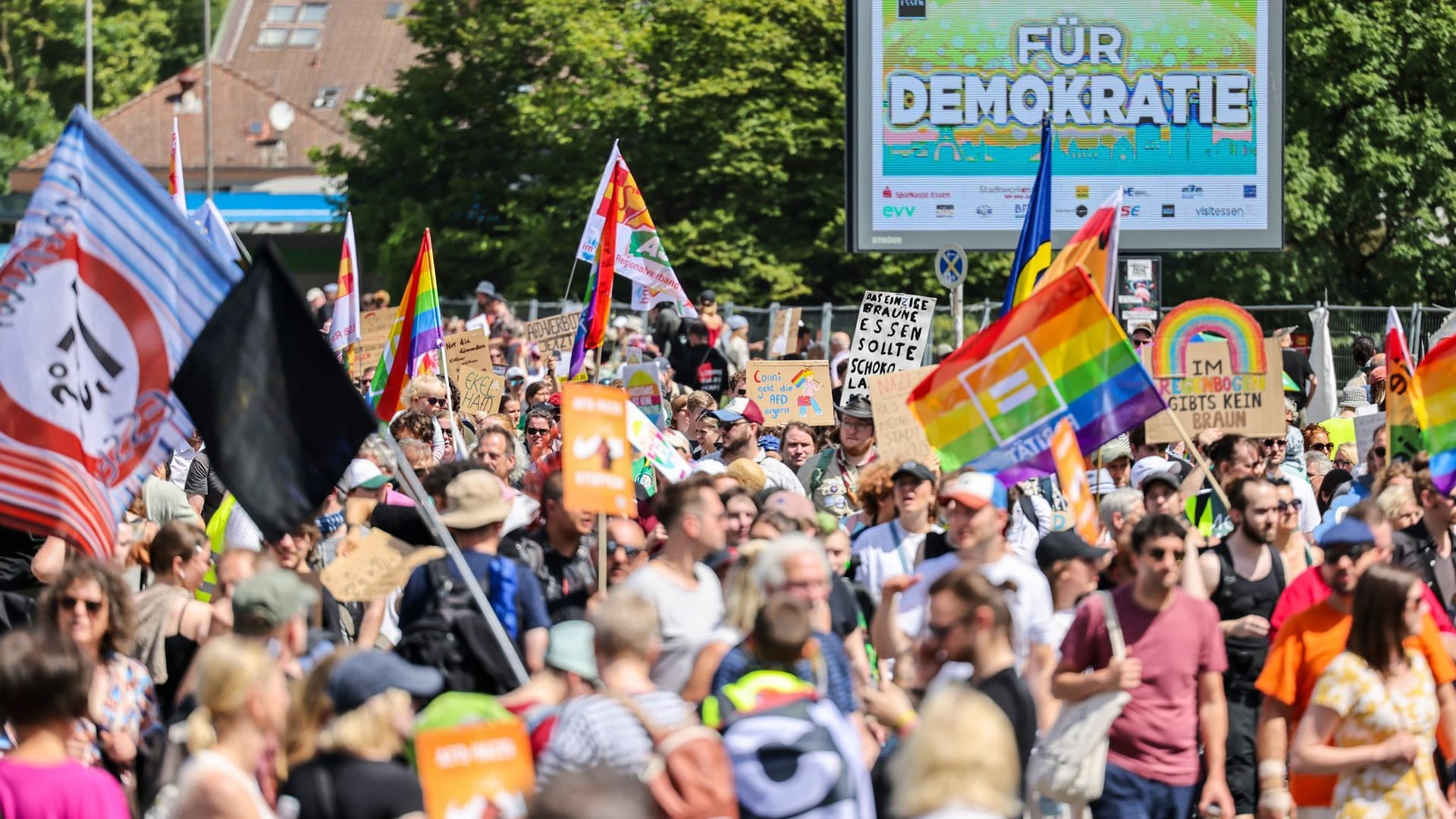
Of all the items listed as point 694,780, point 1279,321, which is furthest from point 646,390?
point 1279,321

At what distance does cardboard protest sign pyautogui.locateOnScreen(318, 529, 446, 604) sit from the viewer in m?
7.59

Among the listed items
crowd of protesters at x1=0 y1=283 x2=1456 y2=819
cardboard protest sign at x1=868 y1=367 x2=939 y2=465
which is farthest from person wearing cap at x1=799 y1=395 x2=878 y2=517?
crowd of protesters at x1=0 y1=283 x2=1456 y2=819

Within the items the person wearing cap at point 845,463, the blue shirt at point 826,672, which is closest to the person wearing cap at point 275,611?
the blue shirt at point 826,672

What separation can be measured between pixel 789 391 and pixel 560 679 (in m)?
8.34

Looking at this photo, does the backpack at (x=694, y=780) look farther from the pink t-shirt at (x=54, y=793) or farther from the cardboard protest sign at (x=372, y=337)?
the cardboard protest sign at (x=372, y=337)

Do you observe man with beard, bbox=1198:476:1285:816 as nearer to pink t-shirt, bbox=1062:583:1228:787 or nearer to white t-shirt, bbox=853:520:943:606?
pink t-shirt, bbox=1062:583:1228:787

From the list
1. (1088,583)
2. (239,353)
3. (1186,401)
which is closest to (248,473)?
(239,353)

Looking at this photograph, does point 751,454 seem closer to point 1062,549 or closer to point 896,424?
point 896,424

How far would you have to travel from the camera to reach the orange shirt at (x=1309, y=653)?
7.37 m

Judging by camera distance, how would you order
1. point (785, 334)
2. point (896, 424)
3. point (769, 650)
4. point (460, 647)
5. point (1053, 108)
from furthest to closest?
point (785, 334), point (1053, 108), point (896, 424), point (460, 647), point (769, 650)

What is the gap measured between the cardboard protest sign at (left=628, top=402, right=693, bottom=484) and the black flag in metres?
2.85

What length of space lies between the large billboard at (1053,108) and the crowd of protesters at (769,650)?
992cm

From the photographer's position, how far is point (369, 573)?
25.1 ft

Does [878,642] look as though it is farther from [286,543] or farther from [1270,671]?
[286,543]
